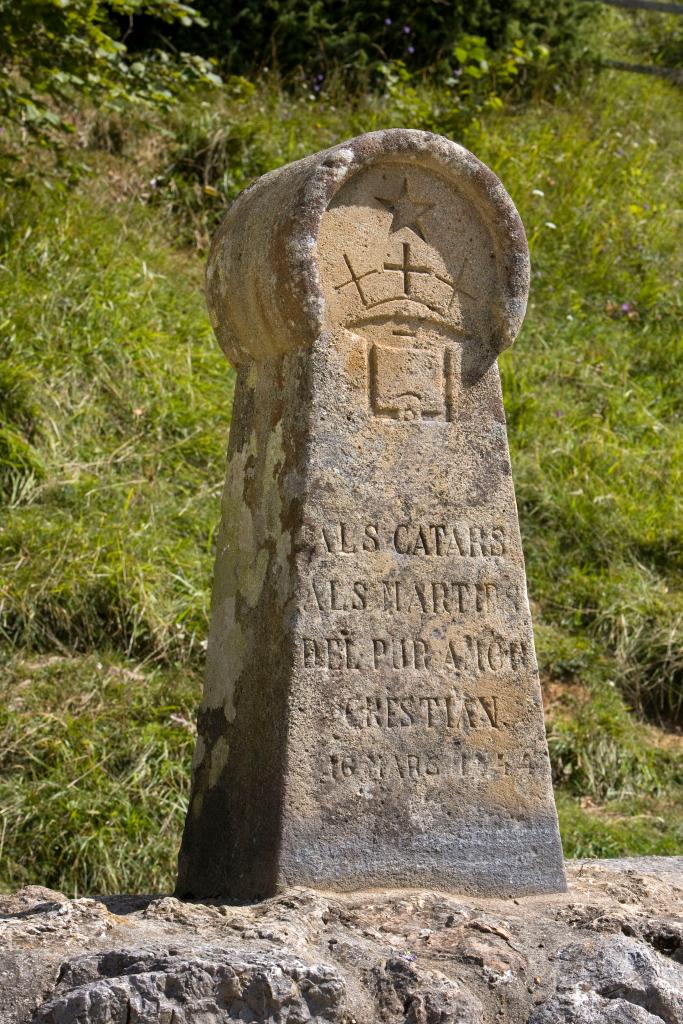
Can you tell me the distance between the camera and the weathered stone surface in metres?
2.74

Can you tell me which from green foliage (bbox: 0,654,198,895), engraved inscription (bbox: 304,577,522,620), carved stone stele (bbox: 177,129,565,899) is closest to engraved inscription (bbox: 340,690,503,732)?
carved stone stele (bbox: 177,129,565,899)

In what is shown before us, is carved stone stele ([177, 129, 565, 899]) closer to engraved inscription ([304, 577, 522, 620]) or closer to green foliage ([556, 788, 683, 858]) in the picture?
engraved inscription ([304, 577, 522, 620])

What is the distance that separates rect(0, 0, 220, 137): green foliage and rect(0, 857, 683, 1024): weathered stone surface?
3.93 metres

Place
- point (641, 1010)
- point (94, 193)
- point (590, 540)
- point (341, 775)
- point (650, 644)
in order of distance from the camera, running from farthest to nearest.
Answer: point (94, 193) < point (590, 540) < point (650, 644) < point (341, 775) < point (641, 1010)

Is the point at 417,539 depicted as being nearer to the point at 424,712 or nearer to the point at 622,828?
the point at 424,712

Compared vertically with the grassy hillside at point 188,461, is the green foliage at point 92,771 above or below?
below

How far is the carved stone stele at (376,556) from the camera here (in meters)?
3.45

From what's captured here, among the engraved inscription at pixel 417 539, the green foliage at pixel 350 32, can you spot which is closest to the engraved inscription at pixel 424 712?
the engraved inscription at pixel 417 539

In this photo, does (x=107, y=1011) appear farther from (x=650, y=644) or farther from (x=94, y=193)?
(x=94, y=193)

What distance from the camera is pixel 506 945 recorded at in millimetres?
3117

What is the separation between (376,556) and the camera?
354 centimetres

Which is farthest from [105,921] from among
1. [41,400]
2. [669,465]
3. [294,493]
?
[669,465]

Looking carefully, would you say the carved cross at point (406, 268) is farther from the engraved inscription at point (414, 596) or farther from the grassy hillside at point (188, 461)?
the grassy hillside at point (188, 461)

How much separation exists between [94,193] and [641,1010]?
6.18 metres
